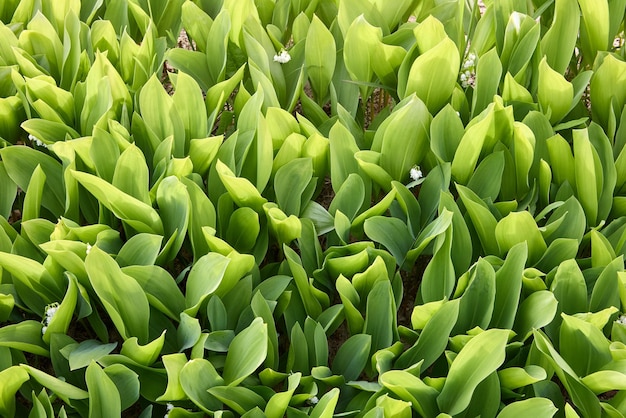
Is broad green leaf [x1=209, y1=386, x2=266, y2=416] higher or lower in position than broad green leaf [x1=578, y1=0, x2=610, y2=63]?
lower

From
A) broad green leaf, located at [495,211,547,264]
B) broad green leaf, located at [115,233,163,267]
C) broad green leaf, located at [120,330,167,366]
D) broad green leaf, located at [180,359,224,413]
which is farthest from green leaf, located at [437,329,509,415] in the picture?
broad green leaf, located at [115,233,163,267]

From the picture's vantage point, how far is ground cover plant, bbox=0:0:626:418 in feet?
4.31

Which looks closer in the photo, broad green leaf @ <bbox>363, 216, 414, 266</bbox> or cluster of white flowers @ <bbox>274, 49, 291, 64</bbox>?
broad green leaf @ <bbox>363, 216, 414, 266</bbox>

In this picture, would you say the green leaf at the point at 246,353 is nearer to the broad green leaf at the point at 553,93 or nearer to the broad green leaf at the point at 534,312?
the broad green leaf at the point at 534,312

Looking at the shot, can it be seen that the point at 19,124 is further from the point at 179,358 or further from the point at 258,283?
the point at 179,358

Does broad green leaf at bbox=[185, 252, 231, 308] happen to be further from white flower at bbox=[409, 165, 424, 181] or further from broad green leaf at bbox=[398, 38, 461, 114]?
broad green leaf at bbox=[398, 38, 461, 114]

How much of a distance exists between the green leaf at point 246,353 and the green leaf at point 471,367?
0.31m

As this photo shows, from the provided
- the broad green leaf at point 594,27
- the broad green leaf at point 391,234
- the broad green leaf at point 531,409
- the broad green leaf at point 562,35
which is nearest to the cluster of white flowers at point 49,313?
the broad green leaf at point 391,234

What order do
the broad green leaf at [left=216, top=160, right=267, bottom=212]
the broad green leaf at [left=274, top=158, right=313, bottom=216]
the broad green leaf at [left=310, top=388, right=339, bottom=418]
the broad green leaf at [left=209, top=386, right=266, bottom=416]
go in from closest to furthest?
the broad green leaf at [left=310, top=388, right=339, bottom=418] < the broad green leaf at [left=209, top=386, right=266, bottom=416] < the broad green leaf at [left=216, top=160, right=267, bottom=212] < the broad green leaf at [left=274, top=158, right=313, bottom=216]

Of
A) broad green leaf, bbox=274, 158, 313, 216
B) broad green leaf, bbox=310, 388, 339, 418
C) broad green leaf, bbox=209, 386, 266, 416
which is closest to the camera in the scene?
broad green leaf, bbox=310, 388, 339, 418

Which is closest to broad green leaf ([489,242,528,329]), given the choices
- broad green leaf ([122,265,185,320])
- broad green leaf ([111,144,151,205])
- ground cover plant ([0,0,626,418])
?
ground cover plant ([0,0,626,418])

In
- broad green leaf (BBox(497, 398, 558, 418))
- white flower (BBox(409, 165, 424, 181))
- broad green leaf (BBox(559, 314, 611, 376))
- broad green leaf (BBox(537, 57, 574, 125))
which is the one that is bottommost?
broad green leaf (BBox(497, 398, 558, 418))

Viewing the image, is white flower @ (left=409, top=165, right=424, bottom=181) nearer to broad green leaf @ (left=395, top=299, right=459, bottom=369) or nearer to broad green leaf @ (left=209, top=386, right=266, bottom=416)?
broad green leaf @ (left=395, top=299, right=459, bottom=369)

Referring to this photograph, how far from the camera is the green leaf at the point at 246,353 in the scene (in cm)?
128
